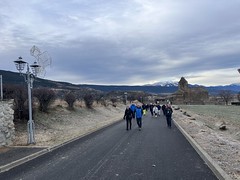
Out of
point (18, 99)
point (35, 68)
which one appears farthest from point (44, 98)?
point (35, 68)

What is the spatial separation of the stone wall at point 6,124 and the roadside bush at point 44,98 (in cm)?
1258

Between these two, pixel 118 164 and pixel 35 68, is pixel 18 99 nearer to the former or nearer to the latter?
pixel 35 68

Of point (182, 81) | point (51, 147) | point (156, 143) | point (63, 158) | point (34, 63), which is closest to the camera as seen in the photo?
point (63, 158)

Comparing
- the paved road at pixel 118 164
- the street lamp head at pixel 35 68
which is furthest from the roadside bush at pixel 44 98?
the paved road at pixel 118 164

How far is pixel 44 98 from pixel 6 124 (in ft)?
45.2

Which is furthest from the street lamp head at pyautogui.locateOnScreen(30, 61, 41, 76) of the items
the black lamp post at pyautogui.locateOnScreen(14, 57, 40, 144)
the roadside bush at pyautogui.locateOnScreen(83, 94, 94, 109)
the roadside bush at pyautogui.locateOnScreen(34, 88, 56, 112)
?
the roadside bush at pyautogui.locateOnScreen(83, 94, 94, 109)

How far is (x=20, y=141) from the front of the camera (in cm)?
1641

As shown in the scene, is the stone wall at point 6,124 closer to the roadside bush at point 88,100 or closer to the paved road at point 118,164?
the paved road at point 118,164

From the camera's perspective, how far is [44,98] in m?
28.0

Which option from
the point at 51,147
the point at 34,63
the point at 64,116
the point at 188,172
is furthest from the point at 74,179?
the point at 64,116

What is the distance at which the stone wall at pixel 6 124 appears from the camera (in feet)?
46.0

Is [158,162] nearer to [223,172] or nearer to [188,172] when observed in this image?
[188,172]

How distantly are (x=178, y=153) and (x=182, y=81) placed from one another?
15147 cm

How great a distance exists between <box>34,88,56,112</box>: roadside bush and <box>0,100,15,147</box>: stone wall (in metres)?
12.6
